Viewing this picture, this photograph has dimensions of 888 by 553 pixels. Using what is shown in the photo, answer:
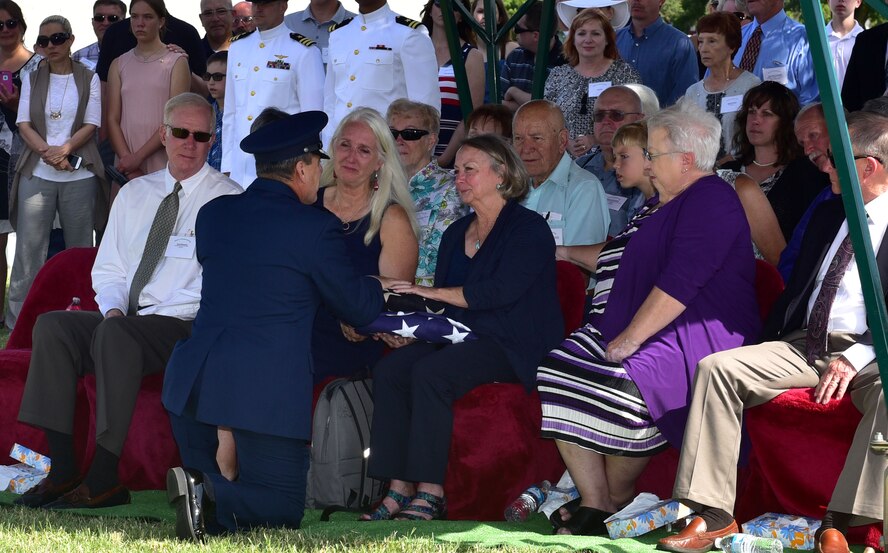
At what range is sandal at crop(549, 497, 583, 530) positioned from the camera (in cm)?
507

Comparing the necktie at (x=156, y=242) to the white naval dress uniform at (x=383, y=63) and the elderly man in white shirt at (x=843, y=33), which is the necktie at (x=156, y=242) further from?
the elderly man in white shirt at (x=843, y=33)

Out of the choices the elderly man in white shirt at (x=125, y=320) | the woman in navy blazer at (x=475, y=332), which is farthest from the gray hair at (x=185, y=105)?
the woman in navy blazer at (x=475, y=332)

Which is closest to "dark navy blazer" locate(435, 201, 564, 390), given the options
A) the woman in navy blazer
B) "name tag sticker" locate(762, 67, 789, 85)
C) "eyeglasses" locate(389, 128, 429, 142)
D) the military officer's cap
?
the woman in navy blazer

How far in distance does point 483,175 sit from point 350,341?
0.95m

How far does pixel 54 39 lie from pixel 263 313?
4.84 meters

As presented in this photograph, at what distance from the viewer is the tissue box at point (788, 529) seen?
15.3 ft

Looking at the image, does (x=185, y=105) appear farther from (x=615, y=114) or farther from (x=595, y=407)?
(x=595, y=407)

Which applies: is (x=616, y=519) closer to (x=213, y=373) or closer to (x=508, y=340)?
(x=508, y=340)

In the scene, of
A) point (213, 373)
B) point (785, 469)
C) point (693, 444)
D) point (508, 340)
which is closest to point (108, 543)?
point (213, 373)

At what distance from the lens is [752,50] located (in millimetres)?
7898

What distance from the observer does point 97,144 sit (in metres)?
9.28

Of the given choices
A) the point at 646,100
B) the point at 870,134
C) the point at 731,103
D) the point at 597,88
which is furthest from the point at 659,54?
the point at 870,134

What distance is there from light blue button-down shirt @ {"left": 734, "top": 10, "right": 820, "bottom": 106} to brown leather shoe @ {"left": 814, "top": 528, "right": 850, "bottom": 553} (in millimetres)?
3641

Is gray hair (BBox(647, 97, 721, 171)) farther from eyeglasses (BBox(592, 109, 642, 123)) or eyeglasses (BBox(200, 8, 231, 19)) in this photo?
eyeglasses (BBox(200, 8, 231, 19))
